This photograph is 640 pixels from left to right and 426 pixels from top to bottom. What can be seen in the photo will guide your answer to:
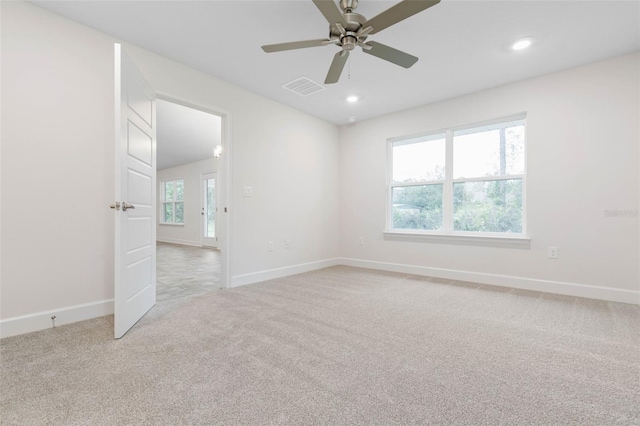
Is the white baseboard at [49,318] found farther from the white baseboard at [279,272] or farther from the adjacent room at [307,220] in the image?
the white baseboard at [279,272]

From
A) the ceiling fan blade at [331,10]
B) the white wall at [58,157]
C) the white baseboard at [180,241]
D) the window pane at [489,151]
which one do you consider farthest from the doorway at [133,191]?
the white baseboard at [180,241]

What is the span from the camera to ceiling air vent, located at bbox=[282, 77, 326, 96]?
3270 millimetres

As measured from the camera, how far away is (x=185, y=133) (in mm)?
5836

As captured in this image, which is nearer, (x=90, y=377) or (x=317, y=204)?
(x=90, y=377)

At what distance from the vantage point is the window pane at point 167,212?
354 inches

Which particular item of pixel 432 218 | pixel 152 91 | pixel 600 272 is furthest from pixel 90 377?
pixel 600 272

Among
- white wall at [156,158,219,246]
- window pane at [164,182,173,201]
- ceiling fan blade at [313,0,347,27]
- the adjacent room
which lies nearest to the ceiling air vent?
the adjacent room

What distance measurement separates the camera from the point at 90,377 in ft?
4.85

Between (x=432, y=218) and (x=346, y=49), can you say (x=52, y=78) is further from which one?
(x=432, y=218)

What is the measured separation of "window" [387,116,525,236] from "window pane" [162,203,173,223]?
24.2 ft

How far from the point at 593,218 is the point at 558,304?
99 centimetres

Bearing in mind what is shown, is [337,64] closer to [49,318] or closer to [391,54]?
[391,54]

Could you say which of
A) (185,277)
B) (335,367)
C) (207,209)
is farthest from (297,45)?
(207,209)

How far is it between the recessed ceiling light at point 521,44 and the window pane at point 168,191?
9.18m
